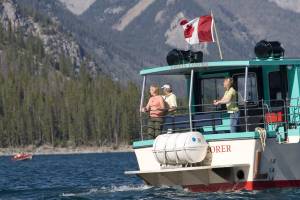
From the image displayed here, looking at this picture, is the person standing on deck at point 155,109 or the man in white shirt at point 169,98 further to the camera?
the man in white shirt at point 169,98

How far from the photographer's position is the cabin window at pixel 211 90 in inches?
1443

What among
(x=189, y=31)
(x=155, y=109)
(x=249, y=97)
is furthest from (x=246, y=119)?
(x=189, y=31)

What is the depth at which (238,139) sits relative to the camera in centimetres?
3216

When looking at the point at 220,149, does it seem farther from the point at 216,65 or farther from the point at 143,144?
the point at 143,144

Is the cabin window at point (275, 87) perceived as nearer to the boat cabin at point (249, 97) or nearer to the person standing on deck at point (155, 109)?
the boat cabin at point (249, 97)

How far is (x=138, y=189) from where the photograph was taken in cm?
3647

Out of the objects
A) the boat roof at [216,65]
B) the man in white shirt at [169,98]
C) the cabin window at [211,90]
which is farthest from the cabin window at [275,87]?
the man in white shirt at [169,98]

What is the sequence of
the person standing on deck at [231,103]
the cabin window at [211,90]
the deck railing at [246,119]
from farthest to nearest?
the cabin window at [211,90] → the deck railing at [246,119] → the person standing on deck at [231,103]

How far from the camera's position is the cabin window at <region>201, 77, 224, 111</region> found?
36656 millimetres

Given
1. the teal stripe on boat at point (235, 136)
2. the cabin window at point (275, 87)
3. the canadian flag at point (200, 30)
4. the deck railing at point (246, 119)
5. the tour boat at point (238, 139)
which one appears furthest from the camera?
the canadian flag at point (200, 30)

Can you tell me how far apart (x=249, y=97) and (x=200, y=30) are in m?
3.03

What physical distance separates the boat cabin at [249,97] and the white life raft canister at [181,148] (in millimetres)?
728

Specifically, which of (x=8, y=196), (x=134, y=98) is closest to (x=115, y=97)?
(x=134, y=98)

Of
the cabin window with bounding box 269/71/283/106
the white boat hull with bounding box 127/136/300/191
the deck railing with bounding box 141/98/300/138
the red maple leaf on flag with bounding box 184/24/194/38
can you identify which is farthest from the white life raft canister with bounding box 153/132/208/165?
the red maple leaf on flag with bounding box 184/24/194/38
